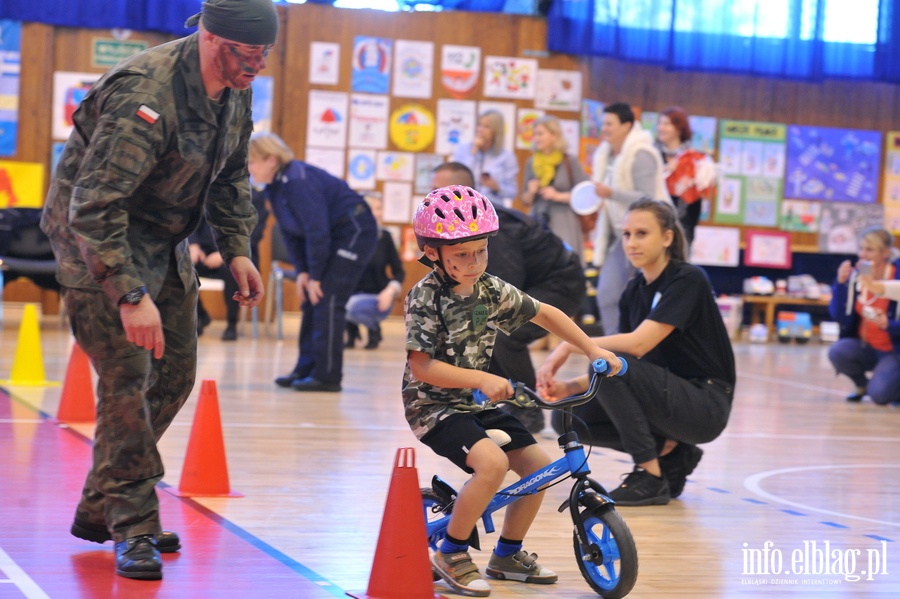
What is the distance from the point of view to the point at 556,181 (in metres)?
8.54

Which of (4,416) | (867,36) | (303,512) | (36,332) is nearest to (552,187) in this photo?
(36,332)

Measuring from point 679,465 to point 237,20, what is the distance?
2584mm

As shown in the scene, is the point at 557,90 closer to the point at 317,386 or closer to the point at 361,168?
the point at 361,168

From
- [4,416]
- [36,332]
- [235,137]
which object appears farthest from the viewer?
[36,332]

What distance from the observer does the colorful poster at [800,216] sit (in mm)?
13906

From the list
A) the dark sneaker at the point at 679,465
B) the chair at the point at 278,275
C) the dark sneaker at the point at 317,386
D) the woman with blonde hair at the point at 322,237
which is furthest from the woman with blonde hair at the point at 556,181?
the dark sneaker at the point at 679,465

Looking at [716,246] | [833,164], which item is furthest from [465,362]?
[833,164]

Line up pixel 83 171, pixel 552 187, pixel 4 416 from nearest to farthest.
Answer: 1. pixel 83 171
2. pixel 4 416
3. pixel 552 187

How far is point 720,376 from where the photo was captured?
184 inches

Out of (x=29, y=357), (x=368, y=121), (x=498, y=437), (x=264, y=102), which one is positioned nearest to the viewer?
(x=498, y=437)

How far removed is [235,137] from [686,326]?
2.03m

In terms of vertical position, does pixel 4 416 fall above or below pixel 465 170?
below

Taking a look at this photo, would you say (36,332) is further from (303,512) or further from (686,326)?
(686,326)

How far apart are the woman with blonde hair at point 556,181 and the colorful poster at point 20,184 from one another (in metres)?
5.61
